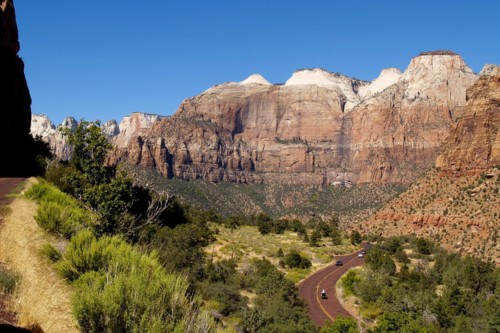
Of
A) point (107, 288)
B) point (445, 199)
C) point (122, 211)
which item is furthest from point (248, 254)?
point (445, 199)

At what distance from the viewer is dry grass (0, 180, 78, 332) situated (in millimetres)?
7508

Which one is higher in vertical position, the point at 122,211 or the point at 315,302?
the point at 122,211

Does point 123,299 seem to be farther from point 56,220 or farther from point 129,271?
point 56,220

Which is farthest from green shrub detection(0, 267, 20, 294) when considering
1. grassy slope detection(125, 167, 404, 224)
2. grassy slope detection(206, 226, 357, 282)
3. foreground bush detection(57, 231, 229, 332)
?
grassy slope detection(125, 167, 404, 224)

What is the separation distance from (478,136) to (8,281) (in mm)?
109362

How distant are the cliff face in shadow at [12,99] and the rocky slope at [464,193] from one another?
65.8 meters

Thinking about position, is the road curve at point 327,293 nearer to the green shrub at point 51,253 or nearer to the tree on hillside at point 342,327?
the tree on hillside at point 342,327

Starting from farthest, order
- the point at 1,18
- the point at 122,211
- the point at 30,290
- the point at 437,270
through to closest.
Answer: the point at 437,270 < the point at 1,18 < the point at 122,211 < the point at 30,290

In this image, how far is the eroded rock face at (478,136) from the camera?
3812 inches

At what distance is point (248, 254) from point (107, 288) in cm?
4211

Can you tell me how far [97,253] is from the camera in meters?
10.9

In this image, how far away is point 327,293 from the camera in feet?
135

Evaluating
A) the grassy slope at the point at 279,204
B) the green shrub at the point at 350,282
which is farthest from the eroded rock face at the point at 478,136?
the green shrub at the point at 350,282

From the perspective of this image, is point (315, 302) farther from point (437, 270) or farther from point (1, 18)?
point (1, 18)
